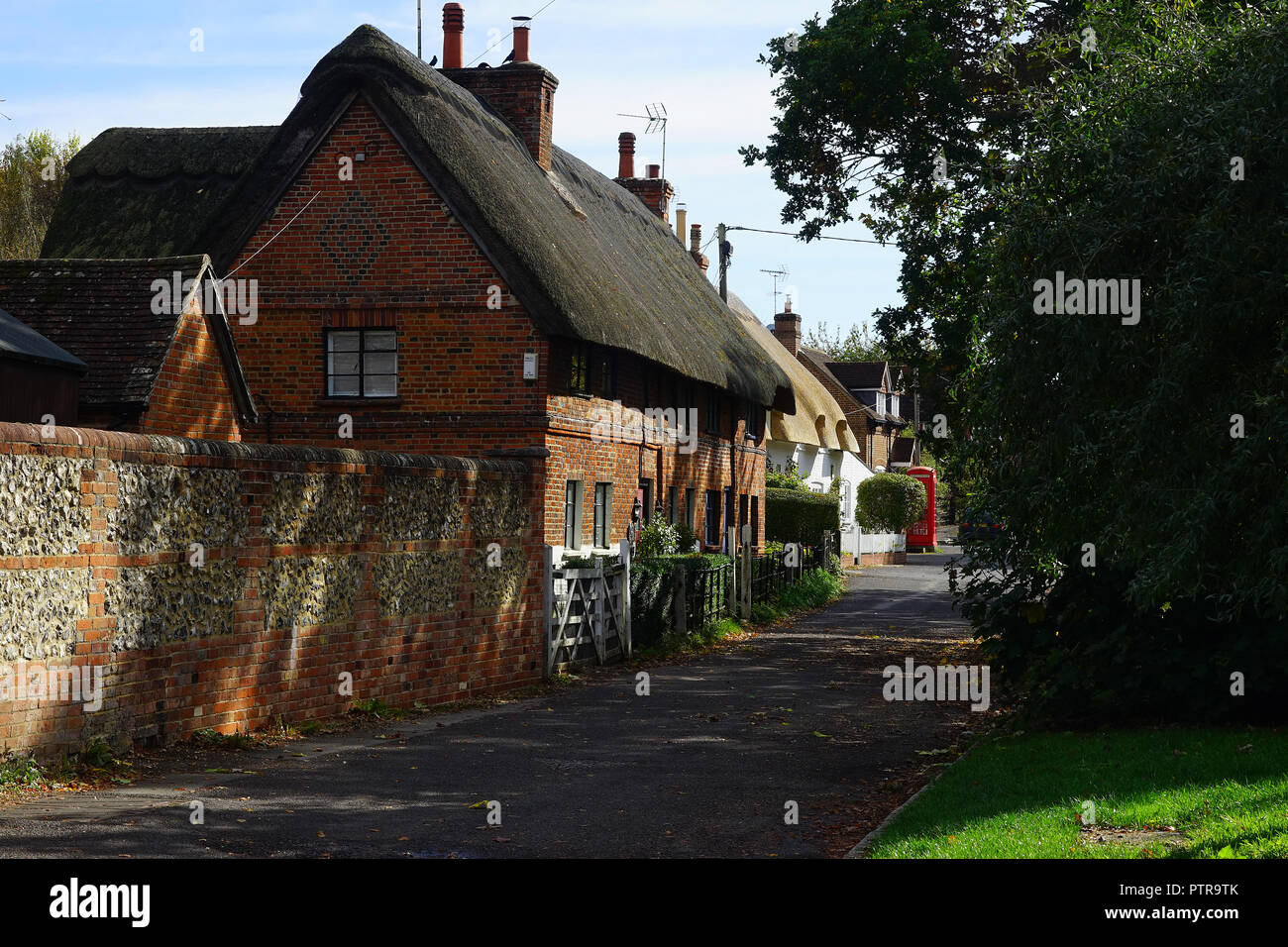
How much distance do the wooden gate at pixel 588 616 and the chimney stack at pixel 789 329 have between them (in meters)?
45.0

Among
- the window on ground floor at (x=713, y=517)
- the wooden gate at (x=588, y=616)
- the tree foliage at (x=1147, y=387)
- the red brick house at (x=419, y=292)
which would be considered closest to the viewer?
the tree foliage at (x=1147, y=387)

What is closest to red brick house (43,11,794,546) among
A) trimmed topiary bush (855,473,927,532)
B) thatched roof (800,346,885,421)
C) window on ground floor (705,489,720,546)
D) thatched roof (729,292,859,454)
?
window on ground floor (705,489,720,546)

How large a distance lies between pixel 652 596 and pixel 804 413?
3143cm

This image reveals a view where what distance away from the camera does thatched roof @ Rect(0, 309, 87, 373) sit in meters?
14.3

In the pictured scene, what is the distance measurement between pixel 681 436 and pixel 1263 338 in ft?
59.4

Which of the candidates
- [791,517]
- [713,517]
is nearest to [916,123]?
[713,517]

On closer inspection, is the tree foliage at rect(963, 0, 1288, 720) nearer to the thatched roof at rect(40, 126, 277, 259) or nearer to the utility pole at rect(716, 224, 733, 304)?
the thatched roof at rect(40, 126, 277, 259)

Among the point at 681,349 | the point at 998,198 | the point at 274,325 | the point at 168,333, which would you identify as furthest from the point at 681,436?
the point at 998,198

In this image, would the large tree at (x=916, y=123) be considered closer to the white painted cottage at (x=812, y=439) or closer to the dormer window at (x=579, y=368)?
the dormer window at (x=579, y=368)

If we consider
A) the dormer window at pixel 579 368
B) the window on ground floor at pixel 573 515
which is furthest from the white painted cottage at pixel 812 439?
the window on ground floor at pixel 573 515

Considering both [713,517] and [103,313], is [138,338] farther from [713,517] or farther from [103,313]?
[713,517]

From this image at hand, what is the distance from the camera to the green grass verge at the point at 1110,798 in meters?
7.36

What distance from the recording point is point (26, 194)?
5175 centimetres

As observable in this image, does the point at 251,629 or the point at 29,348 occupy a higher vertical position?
Result: the point at 29,348
